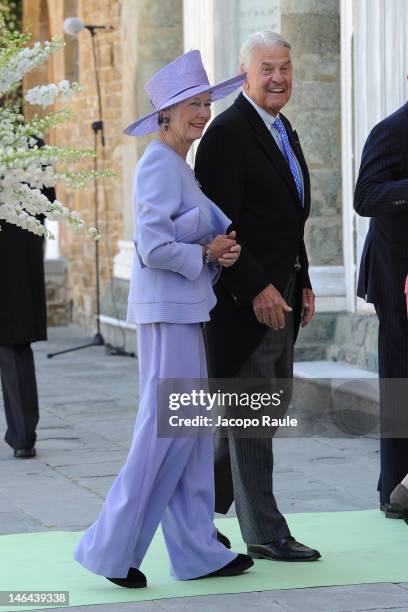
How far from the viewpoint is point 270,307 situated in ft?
17.3

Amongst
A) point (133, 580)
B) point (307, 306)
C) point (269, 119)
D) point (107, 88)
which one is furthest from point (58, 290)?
point (133, 580)

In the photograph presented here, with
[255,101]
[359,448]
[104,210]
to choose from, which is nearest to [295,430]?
[359,448]

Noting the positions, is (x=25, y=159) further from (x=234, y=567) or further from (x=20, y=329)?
(x=20, y=329)

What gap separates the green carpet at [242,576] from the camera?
5.04 meters

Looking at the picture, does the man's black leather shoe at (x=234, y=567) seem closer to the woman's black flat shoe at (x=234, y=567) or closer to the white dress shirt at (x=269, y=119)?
the woman's black flat shoe at (x=234, y=567)

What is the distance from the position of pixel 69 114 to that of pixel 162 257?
2.88 feet

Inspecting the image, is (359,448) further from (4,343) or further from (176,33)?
(176,33)

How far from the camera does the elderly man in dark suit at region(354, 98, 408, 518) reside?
5984 mm

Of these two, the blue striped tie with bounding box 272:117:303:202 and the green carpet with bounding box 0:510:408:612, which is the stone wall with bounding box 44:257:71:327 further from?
the blue striped tie with bounding box 272:117:303:202

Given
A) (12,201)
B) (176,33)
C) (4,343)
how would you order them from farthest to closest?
(176,33) < (4,343) < (12,201)

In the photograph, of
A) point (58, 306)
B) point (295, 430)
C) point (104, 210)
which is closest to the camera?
point (295, 430)

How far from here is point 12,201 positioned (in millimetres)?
4027

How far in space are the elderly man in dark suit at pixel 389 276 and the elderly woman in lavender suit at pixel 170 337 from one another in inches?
41.7

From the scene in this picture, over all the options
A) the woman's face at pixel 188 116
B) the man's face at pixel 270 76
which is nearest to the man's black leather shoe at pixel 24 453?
the man's face at pixel 270 76
